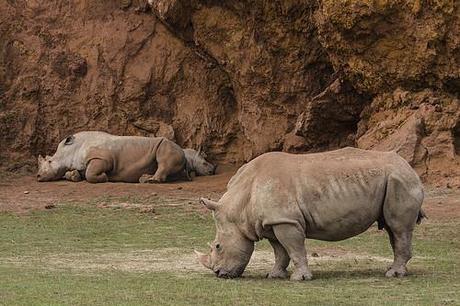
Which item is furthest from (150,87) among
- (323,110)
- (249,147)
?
(323,110)

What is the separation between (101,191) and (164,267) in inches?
349

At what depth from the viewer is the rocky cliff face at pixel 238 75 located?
66.2 feet

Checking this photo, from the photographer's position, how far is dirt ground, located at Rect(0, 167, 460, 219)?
1770cm

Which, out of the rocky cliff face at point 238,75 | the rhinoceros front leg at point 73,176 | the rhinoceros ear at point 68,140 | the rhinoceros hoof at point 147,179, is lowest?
the rhinoceros front leg at point 73,176

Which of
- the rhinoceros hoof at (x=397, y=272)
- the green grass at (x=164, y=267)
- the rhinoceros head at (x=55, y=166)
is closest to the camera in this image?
the green grass at (x=164, y=267)

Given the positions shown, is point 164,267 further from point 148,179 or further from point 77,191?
point 148,179

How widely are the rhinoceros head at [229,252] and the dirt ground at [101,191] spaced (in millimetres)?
5956

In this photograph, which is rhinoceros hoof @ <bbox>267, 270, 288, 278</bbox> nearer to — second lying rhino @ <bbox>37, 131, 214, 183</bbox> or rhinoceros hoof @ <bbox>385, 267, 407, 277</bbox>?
rhinoceros hoof @ <bbox>385, 267, 407, 277</bbox>

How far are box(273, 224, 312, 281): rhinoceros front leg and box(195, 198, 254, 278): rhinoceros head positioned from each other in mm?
414

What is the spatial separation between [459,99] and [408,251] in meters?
9.97

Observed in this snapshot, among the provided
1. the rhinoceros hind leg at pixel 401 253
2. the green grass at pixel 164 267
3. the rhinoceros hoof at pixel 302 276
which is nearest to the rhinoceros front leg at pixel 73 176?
the green grass at pixel 164 267

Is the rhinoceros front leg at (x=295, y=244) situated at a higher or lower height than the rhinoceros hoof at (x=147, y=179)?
higher

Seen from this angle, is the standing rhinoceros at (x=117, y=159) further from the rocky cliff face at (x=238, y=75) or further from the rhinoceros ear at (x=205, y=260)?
the rhinoceros ear at (x=205, y=260)

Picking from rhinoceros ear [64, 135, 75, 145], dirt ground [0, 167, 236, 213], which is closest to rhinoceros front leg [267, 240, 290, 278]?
dirt ground [0, 167, 236, 213]
